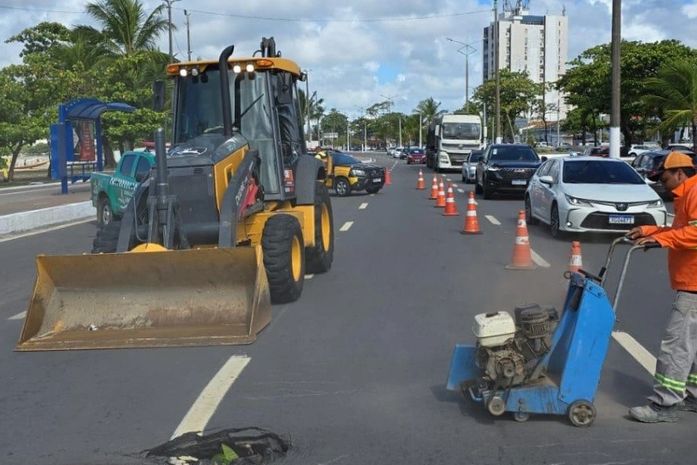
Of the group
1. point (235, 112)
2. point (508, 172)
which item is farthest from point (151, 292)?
point (508, 172)

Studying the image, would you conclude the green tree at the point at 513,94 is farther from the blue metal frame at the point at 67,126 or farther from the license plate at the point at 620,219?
the license plate at the point at 620,219

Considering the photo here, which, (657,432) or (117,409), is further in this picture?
(117,409)

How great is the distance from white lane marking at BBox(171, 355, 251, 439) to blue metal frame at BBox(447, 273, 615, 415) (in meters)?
1.78

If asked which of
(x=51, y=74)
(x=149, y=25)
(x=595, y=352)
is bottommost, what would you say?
(x=595, y=352)

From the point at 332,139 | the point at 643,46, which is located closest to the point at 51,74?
the point at 643,46

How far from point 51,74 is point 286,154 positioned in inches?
1431

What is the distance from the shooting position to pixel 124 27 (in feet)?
141

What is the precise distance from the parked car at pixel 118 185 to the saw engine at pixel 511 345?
13275mm

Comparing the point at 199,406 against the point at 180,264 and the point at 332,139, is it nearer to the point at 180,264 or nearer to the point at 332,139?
the point at 180,264

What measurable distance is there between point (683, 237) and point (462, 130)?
134 ft

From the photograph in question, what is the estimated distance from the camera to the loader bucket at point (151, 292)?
23.6 feet

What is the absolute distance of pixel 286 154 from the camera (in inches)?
395

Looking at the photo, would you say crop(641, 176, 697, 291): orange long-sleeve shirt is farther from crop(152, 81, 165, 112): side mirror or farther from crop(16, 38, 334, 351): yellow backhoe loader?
crop(152, 81, 165, 112): side mirror

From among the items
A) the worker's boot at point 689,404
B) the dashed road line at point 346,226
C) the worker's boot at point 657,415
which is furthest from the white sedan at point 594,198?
the worker's boot at point 657,415
